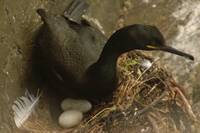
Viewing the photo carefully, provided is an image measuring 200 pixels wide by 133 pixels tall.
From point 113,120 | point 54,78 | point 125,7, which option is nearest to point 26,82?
point 54,78

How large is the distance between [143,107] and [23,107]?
759mm

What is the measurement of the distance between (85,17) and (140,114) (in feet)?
3.01

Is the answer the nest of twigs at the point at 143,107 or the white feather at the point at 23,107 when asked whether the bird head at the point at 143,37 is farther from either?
the white feather at the point at 23,107

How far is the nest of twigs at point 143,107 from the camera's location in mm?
4887

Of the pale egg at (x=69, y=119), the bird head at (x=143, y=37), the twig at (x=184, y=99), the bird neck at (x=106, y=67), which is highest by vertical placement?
the bird head at (x=143, y=37)

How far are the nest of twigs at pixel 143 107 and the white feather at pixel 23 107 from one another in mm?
121

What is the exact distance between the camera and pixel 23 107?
Result: 15.8 feet

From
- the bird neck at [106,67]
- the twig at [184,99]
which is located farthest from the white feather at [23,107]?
the twig at [184,99]

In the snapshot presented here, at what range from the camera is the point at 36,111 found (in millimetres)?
4973

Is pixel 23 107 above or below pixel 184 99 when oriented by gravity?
above

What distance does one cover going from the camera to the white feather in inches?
186

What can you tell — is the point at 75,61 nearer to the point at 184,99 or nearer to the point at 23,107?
the point at 23,107

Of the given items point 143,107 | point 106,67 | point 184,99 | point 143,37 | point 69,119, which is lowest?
point 184,99

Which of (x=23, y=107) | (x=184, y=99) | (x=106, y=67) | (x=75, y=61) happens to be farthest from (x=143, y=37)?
(x=23, y=107)
